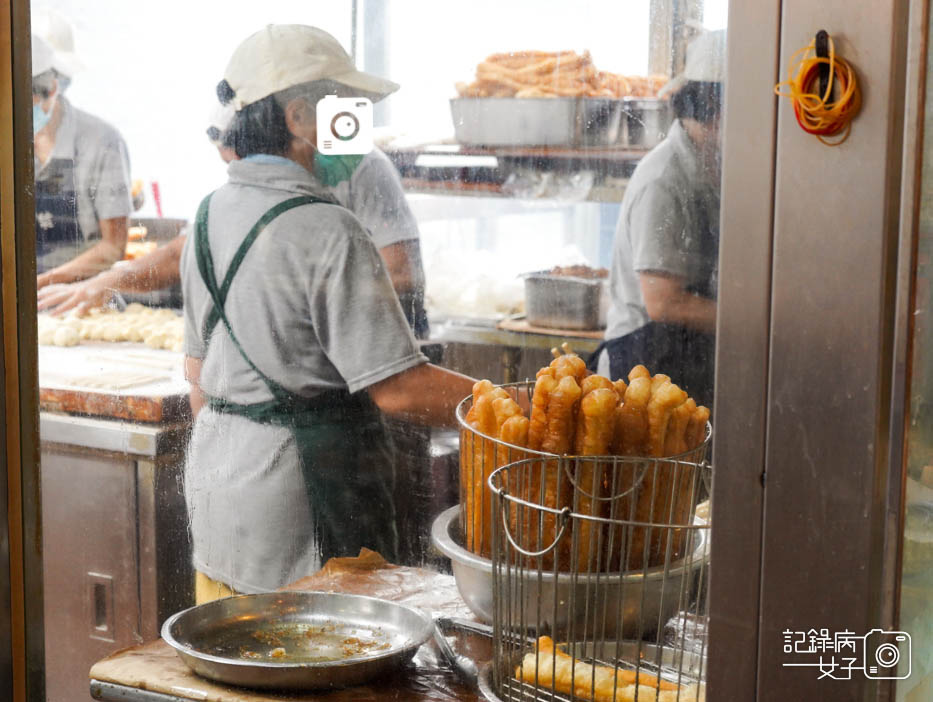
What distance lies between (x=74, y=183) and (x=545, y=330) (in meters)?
0.79

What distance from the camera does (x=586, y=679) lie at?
44.8 inches

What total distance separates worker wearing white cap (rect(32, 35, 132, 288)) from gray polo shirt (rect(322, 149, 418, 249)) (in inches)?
15.0

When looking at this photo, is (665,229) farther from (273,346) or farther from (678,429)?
(273,346)

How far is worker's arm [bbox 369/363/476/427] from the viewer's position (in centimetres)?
136

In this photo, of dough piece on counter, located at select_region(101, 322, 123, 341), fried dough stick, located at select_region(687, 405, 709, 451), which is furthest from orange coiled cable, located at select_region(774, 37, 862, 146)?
dough piece on counter, located at select_region(101, 322, 123, 341)

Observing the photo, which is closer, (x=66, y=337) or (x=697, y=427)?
(x=697, y=427)

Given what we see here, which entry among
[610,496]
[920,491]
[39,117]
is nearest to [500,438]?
[610,496]

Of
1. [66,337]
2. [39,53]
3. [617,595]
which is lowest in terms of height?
[617,595]

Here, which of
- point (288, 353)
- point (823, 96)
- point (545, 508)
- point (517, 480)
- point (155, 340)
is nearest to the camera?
point (823, 96)

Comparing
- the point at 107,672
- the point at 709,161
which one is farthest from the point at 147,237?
the point at 709,161

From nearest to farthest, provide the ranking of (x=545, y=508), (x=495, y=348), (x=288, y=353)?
(x=545, y=508) → (x=495, y=348) → (x=288, y=353)

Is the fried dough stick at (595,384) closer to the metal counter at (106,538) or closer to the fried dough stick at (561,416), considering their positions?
the fried dough stick at (561,416)

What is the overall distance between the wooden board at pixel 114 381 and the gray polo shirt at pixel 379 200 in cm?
37

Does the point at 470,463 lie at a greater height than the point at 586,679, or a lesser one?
greater
